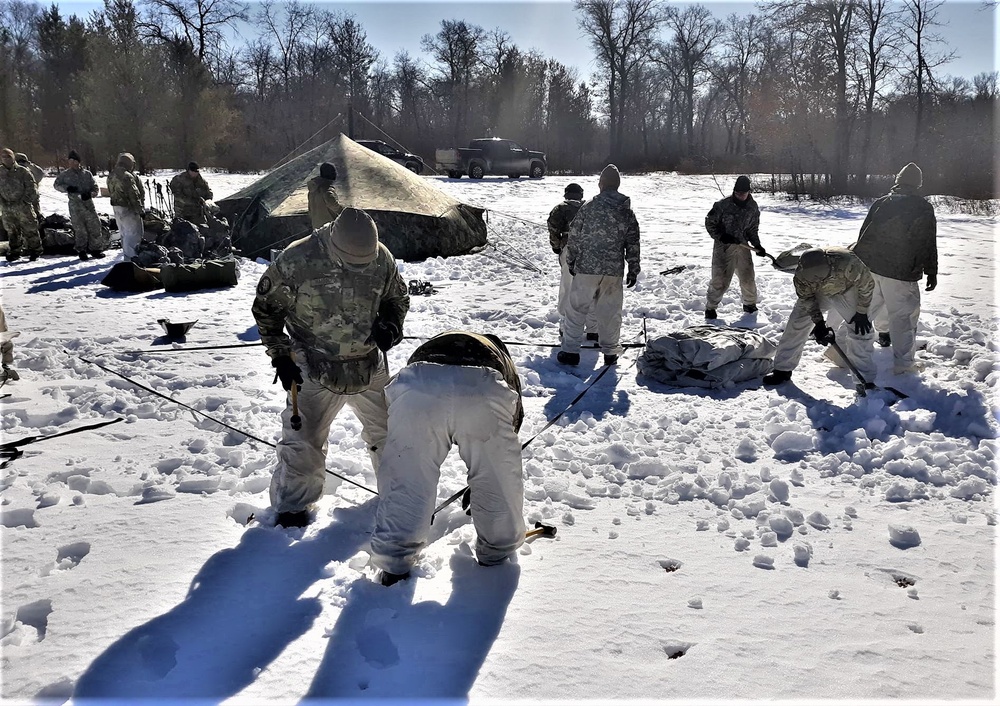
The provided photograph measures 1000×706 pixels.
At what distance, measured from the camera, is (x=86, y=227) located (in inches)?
457

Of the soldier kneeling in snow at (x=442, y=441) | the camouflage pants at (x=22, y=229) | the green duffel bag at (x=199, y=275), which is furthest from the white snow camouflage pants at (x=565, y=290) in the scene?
the camouflage pants at (x=22, y=229)

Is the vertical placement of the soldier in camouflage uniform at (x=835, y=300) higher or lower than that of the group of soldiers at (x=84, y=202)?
lower

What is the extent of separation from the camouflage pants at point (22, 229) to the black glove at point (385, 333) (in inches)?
401

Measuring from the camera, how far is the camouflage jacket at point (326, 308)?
3.44 meters

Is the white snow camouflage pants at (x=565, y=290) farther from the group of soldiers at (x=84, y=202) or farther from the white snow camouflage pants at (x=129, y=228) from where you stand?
the white snow camouflage pants at (x=129, y=228)

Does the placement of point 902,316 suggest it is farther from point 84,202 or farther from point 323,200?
point 84,202

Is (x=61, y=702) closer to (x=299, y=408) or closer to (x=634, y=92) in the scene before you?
(x=299, y=408)

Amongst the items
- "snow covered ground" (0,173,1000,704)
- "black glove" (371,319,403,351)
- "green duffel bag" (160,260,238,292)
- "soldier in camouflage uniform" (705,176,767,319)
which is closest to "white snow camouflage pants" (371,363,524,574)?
"snow covered ground" (0,173,1000,704)

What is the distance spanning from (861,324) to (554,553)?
3436 mm

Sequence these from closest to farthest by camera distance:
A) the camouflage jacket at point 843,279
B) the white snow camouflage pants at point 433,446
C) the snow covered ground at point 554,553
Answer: the snow covered ground at point 554,553, the white snow camouflage pants at point 433,446, the camouflage jacket at point 843,279

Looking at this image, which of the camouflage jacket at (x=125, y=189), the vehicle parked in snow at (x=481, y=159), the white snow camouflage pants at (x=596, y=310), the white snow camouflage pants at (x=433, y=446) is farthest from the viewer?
the vehicle parked in snow at (x=481, y=159)

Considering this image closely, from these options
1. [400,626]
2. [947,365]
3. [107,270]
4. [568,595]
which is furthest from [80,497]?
[107,270]

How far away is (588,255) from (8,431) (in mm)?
4579

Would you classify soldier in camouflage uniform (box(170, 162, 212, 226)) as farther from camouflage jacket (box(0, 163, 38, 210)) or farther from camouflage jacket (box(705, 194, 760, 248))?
camouflage jacket (box(705, 194, 760, 248))
